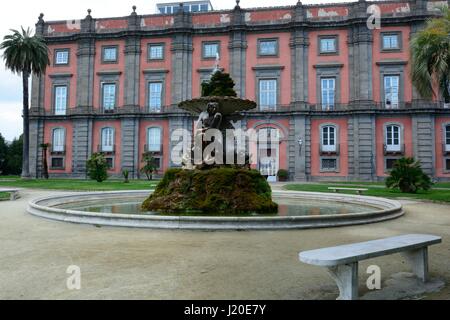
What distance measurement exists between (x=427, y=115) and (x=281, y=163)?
1199cm

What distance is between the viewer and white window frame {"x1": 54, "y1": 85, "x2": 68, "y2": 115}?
35.2 m

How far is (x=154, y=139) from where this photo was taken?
3381 cm

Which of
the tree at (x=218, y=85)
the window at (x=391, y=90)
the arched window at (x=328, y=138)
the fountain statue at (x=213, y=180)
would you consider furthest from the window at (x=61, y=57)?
the fountain statue at (x=213, y=180)

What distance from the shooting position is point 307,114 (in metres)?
31.3

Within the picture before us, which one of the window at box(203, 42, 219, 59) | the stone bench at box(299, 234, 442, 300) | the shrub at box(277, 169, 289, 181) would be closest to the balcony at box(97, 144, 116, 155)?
the window at box(203, 42, 219, 59)

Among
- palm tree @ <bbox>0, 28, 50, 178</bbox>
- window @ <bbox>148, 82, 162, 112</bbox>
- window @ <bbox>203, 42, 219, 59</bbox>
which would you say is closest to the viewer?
palm tree @ <bbox>0, 28, 50, 178</bbox>

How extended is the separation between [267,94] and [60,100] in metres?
19.2

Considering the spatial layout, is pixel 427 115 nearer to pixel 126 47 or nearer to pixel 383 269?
pixel 126 47

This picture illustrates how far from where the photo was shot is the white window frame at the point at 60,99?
35241 millimetres

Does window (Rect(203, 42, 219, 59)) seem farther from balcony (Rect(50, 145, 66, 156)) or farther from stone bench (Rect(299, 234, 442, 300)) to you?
stone bench (Rect(299, 234, 442, 300))

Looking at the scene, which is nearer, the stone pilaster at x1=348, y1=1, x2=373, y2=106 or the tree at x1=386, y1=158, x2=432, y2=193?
the tree at x1=386, y1=158, x2=432, y2=193

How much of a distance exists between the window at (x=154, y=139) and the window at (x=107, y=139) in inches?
136
